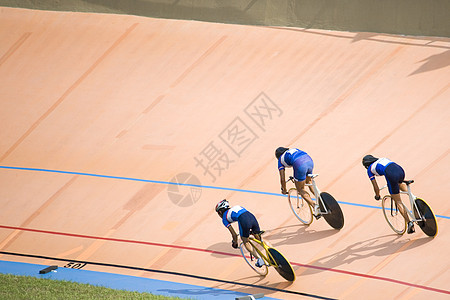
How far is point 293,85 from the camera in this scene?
12.9 m

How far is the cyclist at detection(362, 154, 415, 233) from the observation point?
8.50 m

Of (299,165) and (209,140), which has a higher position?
(209,140)

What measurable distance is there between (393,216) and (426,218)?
0.54 m

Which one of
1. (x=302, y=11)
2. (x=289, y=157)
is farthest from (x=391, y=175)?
(x=302, y=11)

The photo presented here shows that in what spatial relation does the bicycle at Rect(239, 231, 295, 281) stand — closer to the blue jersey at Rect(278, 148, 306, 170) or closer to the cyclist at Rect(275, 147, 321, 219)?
the cyclist at Rect(275, 147, 321, 219)

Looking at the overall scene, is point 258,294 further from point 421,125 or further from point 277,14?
point 277,14

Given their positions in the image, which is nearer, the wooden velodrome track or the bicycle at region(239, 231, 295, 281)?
the bicycle at region(239, 231, 295, 281)

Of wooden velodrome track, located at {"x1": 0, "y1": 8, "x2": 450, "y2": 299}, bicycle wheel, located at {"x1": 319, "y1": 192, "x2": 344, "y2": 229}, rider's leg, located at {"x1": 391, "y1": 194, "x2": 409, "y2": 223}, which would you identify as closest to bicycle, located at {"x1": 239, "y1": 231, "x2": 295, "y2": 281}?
wooden velodrome track, located at {"x1": 0, "y1": 8, "x2": 450, "y2": 299}

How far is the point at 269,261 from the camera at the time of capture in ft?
27.2

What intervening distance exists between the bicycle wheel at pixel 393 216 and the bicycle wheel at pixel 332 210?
0.58 m

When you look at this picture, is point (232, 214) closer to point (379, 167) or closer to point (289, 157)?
point (289, 157)

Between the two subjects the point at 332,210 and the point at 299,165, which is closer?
the point at 299,165

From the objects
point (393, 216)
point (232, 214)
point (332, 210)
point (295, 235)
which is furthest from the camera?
point (295, 235)

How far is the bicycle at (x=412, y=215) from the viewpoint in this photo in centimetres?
856
